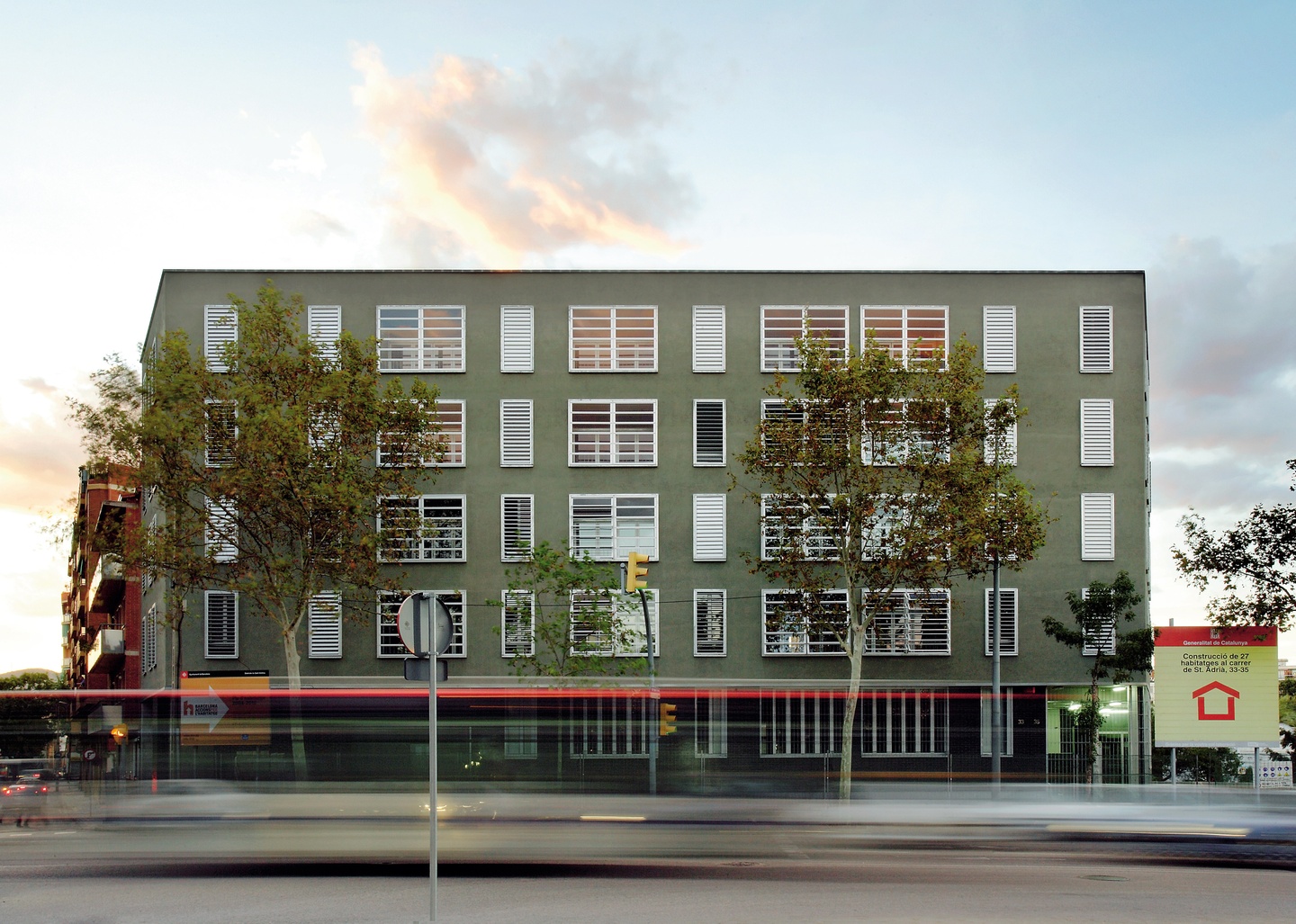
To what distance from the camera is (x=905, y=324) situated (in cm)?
4072

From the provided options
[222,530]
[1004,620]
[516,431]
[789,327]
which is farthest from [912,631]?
[222,530]

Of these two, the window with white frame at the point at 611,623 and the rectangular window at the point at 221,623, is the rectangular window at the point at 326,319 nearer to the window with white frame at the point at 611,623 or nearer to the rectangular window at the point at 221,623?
the rectangular window at the point at 221,623

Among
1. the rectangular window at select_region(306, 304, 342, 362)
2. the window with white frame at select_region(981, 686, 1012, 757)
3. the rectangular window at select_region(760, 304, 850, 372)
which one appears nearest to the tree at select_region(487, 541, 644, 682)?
the rectangular window at select_region(760, 304, 850, 372)

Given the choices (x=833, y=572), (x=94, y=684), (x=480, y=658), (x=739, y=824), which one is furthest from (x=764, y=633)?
(x=94, y=684)

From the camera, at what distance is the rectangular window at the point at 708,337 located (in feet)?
133

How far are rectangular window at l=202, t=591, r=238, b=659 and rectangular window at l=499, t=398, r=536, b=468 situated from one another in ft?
30.9

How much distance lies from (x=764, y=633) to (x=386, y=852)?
22.7m

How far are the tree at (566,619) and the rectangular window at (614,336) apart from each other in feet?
20.2

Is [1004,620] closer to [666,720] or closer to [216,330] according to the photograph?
[666,720]

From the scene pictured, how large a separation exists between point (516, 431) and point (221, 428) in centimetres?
948

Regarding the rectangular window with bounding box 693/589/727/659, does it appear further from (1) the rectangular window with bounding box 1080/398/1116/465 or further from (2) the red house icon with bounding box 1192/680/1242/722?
(2) the red house icon with bounding box 1192/680/1242/722

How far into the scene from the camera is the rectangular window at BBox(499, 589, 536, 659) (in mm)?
38062

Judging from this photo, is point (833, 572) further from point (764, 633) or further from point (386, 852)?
point (386, 852)

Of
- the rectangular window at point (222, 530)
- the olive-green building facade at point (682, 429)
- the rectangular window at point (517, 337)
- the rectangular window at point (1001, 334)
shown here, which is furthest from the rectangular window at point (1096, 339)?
the rectangular window at point (222, 530)
